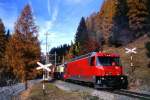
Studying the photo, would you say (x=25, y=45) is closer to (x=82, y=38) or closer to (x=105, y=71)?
(x=105, y=71)

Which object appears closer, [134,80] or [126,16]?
[134,80]

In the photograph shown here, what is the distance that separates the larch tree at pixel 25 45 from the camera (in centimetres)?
5647

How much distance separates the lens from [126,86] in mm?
41000

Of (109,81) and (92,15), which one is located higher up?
(92,15)

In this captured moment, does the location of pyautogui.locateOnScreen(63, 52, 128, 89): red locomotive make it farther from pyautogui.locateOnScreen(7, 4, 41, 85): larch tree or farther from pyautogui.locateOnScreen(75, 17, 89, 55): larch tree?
pyautogui.locateOnScreen(75, 17, 89, 55): larch tree

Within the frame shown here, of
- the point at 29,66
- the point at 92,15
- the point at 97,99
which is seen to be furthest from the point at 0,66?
the point at 92,15

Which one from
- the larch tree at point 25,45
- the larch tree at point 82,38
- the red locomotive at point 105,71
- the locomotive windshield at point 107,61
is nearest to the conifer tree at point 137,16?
the larch tree at point 82,38

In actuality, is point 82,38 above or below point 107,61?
above

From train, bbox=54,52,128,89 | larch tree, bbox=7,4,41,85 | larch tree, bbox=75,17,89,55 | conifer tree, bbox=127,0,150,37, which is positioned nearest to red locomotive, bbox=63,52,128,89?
train, bbox=54,52,128,89

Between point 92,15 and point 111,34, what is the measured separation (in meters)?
68.6

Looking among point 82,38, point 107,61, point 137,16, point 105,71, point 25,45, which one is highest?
point 137,16

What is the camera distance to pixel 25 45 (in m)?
56.8

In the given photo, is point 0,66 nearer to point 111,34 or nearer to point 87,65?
point 111,34

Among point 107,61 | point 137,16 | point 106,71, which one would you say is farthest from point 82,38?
point 106,71
